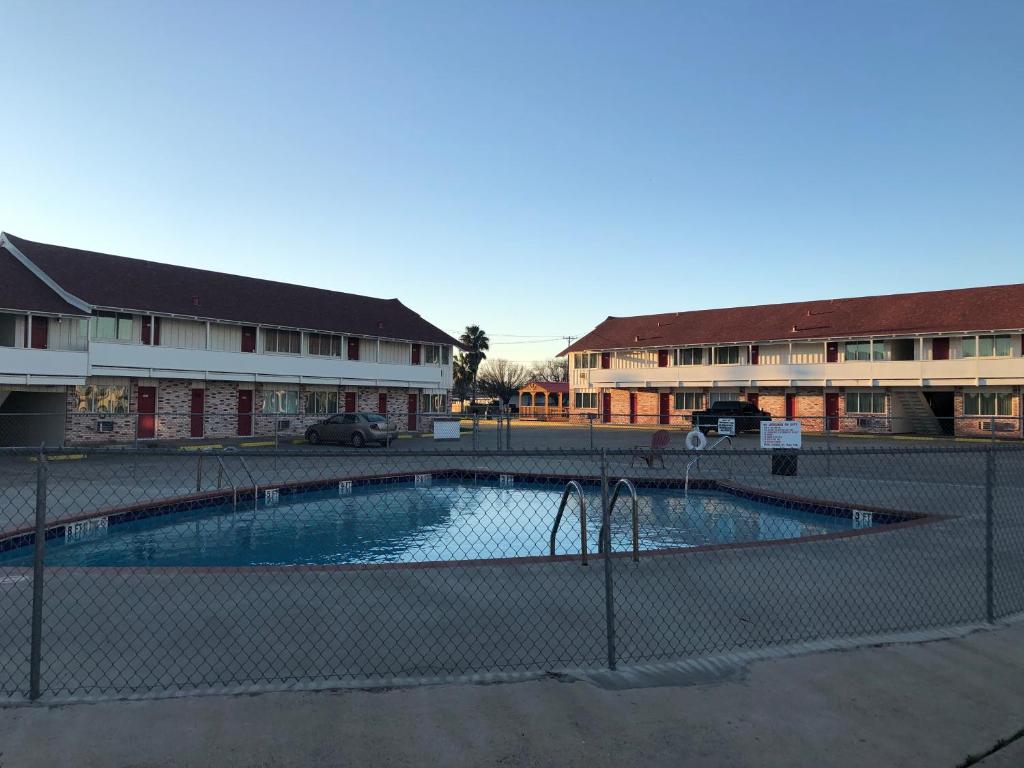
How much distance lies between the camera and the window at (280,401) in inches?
1407

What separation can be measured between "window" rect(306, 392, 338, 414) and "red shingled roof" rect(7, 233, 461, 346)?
12.2 ft

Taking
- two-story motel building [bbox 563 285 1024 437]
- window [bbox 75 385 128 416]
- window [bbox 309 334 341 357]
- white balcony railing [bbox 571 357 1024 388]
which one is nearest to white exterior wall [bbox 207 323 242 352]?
window [bbox 309 334 341 357]

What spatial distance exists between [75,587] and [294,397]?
103 ft

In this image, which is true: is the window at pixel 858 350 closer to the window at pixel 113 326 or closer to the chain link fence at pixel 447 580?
the chain link fence at pixel 447 580

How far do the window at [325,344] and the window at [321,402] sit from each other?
7.62ft

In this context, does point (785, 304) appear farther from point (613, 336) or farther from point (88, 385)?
point (88, 385)

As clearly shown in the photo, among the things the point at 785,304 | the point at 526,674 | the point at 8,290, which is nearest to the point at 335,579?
the point at 526,674

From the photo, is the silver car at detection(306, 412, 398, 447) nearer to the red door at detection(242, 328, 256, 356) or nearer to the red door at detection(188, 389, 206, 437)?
the red door at detection(188, 389, 206, 437)

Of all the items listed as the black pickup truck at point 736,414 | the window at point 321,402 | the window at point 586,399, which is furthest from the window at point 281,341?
the window at point 586,399

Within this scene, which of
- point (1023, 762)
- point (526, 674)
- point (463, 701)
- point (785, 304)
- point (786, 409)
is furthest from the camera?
point (785, 304)

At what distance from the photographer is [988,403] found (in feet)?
126

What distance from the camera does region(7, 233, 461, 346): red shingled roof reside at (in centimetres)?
3042

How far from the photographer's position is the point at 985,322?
38.0 m

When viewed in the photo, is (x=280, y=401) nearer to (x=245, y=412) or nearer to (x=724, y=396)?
(x=245, y=412)
